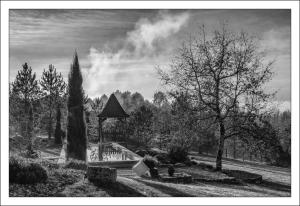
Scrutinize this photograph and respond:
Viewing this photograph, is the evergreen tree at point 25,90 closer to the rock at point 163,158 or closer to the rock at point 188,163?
the rock at point 163,158

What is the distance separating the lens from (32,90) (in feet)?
48.1

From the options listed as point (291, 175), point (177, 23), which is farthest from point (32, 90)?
point (291, 175)

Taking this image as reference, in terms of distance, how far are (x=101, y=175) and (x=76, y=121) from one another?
15.3 feet

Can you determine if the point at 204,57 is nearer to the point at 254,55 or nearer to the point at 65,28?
the point at 254,55

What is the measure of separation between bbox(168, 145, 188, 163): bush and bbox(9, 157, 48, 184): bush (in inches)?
Answer: 280

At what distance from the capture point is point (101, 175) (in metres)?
10.7

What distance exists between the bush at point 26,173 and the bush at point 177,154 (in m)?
7.11

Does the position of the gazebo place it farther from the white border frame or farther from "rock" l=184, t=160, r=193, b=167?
the white border frame

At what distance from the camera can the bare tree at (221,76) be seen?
13086mm

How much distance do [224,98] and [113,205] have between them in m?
6.15

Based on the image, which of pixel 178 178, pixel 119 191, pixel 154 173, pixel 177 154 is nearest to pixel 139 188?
pixel 119 191

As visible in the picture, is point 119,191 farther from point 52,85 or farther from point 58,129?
point 58,129

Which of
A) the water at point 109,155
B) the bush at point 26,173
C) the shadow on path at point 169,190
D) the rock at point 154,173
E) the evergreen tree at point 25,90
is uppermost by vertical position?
the evergreen tree at point 25,90

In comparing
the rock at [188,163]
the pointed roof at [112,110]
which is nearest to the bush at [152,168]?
the rock at [188,163]
